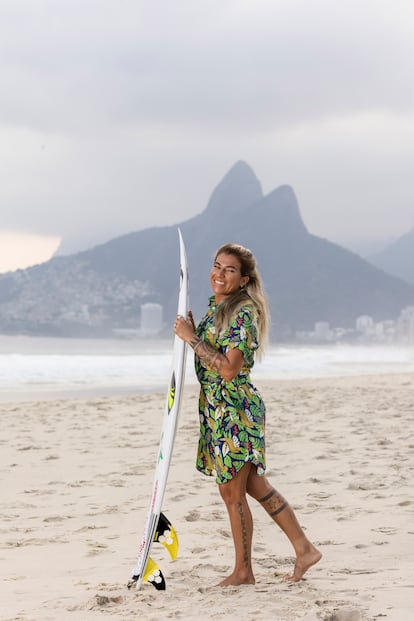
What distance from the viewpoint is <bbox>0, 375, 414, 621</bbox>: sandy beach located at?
302 cm

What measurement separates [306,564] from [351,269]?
126207mm

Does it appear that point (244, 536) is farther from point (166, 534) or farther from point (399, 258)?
point (399, 258)

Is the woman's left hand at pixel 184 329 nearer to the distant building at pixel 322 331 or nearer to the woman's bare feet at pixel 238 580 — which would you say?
the woman's bare feet at pixel 238 580

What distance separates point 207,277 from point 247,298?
4703 inches

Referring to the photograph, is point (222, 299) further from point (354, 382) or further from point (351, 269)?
point (351, 269)

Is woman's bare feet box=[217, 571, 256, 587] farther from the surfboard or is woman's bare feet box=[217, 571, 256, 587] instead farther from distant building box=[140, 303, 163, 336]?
distant building box=[140, 303, 163, 336]

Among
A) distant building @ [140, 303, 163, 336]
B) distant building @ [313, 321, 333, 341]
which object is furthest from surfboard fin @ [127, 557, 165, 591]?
distant building @ [313, 321, 333, 341]

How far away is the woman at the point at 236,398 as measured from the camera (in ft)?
10.0

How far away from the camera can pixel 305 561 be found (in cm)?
328

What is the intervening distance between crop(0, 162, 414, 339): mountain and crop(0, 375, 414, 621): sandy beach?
91.2 m

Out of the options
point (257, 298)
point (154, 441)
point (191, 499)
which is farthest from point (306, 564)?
point (154, 441)

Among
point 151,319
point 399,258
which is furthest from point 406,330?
point 399,258

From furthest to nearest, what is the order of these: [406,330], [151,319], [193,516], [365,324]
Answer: [365,324] < [151,319] < [406,330] < [193,516]

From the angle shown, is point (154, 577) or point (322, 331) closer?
point (154, 577)
